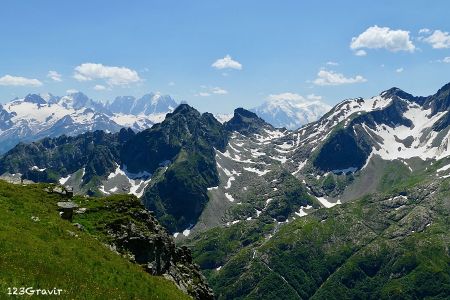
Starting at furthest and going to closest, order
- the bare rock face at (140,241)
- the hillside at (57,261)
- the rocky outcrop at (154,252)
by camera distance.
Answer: the rocky outcrop at (154,252), the bare rock face at (140,241), the hillside at (57,261)

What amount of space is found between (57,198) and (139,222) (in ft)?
45.1

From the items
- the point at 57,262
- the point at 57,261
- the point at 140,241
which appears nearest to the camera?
the point at 57,262

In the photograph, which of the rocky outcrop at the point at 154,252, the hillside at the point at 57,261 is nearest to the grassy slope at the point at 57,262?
the hillside at the point at 57,261

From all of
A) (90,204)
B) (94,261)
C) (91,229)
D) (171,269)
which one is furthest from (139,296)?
(90,204)

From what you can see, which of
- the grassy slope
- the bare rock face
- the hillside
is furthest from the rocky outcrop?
the grassy slope

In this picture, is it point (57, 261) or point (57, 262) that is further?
point (57, 261)

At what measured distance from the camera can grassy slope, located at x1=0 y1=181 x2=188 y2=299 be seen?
35.5 m

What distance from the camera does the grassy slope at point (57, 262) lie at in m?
35.5

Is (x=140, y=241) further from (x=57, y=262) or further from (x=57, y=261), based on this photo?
(x=57, y=262)

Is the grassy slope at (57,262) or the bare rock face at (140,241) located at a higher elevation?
the grassy slope at (57,262)

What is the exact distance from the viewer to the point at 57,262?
40.4 m

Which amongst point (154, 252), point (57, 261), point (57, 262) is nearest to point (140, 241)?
point (154, 252)

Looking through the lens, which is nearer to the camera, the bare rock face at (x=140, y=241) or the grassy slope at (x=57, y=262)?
the grassy slope at (x=57, y=262)

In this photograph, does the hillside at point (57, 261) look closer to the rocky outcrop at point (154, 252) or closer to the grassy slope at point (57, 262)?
the grassy slope at point (57, 262)
